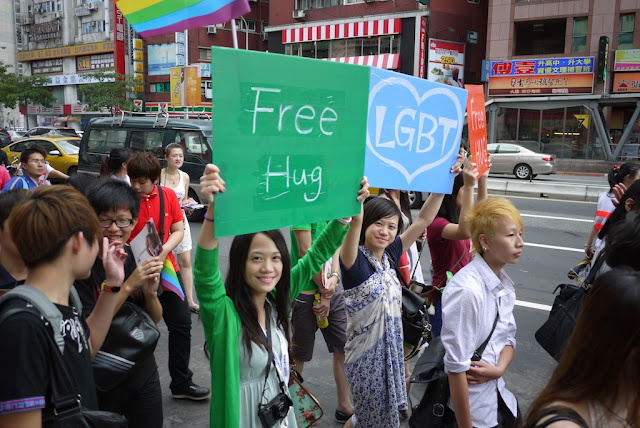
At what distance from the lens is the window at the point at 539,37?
1108 inches

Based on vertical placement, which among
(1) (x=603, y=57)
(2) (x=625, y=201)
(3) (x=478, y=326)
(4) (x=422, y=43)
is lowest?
(3) (x=478, y=326)

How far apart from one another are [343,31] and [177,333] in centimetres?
2887

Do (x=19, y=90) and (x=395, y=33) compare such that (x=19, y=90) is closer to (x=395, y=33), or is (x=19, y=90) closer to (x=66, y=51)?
(x=66, y=51)

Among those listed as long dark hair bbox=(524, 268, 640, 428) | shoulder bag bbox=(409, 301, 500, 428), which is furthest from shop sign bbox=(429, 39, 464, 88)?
long dark hair bbox=(524, 268, 640, 428)

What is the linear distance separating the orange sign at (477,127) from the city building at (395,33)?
24781 mm

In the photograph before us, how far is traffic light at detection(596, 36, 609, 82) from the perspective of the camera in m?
24.3

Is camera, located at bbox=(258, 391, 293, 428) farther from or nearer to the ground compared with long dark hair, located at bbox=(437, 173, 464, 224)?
nearer to the ground

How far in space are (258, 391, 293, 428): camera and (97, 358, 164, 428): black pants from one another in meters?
0.70

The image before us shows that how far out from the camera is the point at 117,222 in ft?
8.42

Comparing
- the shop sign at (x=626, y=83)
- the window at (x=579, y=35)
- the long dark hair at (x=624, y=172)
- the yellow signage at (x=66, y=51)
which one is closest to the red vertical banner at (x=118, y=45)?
the yellow signage at (x=66, y=51)

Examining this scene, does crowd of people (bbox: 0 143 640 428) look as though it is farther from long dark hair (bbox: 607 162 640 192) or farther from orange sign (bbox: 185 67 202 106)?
orange sign (bbox: 185 67 202 106)

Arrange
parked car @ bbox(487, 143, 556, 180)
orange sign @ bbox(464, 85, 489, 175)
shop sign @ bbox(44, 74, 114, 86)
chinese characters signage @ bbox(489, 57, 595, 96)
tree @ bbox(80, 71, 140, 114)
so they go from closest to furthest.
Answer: orange sign @ bbox(464, 85, 489, 175) < parked car @ bbox(487, 143, 556, 180) < chinese characters signage @ bbox(489, 57, 595, 96) < tree @ bbox(80, 71, 140, 114) < shop sign @ bbox(44, 74, 114, 86)

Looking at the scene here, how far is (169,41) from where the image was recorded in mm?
38062

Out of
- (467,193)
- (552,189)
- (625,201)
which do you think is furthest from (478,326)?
(552,189)
